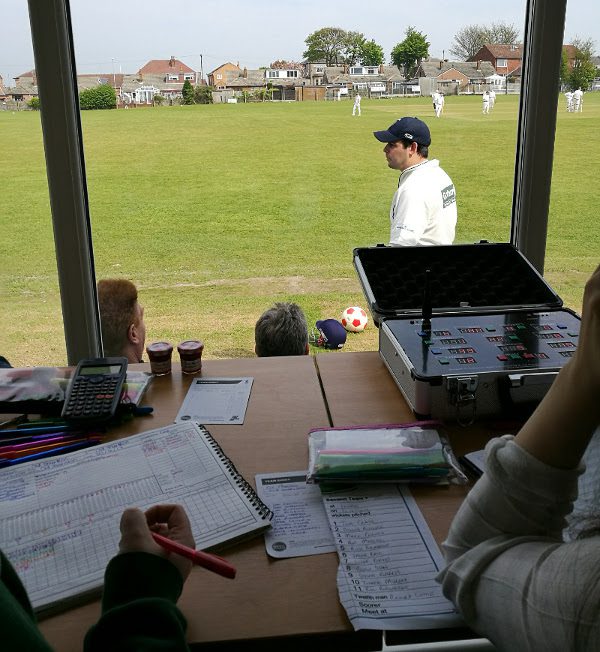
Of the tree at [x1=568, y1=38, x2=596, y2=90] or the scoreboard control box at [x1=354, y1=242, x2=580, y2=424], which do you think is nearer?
the scoreboard control box at [x1=354, y1=242, x2=580, y2=424]

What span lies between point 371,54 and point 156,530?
2.00 meters

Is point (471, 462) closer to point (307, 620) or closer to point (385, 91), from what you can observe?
point (307, 620)

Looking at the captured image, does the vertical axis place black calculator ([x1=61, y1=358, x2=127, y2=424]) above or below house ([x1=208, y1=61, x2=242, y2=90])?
below

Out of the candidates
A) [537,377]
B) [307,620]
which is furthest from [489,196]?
[307,620]

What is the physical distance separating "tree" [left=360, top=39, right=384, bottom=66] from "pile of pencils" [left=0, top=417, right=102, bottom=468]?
1.71m

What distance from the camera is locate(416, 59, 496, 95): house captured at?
2336 mm

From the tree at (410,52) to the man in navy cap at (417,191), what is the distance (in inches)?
17.3

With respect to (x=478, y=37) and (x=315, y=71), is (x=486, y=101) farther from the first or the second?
(x=315, y=71)

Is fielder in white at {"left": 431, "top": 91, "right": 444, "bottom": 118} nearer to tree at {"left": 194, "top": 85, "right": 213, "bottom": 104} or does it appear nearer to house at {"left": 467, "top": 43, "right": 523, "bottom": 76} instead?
house at {"left": 467, "top": 43, "right": 523, "bottom": 76}

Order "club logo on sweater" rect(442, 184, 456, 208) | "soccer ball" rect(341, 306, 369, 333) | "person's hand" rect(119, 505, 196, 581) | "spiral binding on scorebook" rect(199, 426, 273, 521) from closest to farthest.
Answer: "person's hand" rect(119, 505, 196, 581)
"spiral binding on scorebook" rect(199, 426, 273, 521)
"club logo on sweater" rect(442, 184, 456, 208)
"soccer ball" rect(341, 306, 369, 333)

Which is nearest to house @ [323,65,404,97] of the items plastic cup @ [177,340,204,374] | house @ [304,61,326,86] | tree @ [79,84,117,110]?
house @ [304,61,326,86]

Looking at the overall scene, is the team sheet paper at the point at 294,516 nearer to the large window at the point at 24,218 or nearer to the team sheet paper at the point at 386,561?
the team sheet paper at the point at 386,561

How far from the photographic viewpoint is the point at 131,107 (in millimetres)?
2373

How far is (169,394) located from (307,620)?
2.64ft
